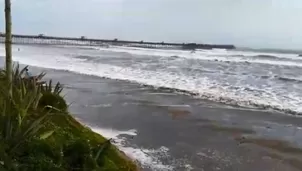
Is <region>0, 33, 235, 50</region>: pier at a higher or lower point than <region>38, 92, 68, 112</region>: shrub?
lower

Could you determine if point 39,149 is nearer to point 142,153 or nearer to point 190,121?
point 142,153

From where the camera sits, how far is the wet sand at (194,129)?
25.4 feet

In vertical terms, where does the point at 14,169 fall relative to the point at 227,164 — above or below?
above

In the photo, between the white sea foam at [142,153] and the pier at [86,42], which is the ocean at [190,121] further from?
the pier at [86,42]

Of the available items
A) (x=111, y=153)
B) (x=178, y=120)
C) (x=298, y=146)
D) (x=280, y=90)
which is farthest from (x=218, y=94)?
(x=111, y=153)

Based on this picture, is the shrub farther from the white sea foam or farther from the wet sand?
the wet sand

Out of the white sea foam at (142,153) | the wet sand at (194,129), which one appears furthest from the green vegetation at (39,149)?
the wet sand at (194,129)

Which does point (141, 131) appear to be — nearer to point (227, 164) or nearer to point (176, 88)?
point (227, 164)

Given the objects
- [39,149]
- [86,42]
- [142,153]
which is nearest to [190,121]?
[142,153]

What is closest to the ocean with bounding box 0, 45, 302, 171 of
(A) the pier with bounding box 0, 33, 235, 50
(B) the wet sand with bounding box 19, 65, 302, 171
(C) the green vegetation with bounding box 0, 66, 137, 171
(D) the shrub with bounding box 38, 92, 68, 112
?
(B) the wet sand with bounding box 19, 65, 302, 171

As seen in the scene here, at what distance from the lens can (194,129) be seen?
10.7 metres

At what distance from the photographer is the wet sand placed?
774 cm

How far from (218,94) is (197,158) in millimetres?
10730

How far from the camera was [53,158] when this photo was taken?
426cm
